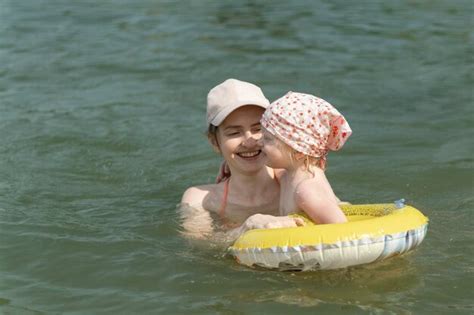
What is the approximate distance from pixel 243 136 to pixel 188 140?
3.08 m

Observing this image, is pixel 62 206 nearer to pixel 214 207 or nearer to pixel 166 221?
pixel 166 221

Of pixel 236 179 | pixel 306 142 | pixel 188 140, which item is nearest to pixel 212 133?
pixel 236 179

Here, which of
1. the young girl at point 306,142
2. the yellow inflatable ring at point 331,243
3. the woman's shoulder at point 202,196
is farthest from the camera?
the woman's shoulder at point 202,196

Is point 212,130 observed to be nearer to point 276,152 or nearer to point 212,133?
point 212,133

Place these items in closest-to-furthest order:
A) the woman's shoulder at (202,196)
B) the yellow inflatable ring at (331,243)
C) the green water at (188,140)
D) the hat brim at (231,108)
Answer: the yellow inflatable ring at (331,243) → the green water at (188,140) → the hat brim at (231,108) → the woman's shoulder at (202,196)

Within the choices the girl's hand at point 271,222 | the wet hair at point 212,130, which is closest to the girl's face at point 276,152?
the girl's hand at point 271,222

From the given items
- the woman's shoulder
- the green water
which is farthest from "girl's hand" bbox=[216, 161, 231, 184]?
the green water

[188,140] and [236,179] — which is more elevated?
[236,179]

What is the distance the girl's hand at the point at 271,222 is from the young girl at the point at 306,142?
101mm

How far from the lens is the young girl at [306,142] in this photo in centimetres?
538

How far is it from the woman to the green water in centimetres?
27

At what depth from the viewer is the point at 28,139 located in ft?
30.0

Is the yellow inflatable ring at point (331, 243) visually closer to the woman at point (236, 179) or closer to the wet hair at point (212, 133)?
the woman at point (236, 179)

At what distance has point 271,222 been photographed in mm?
5461
